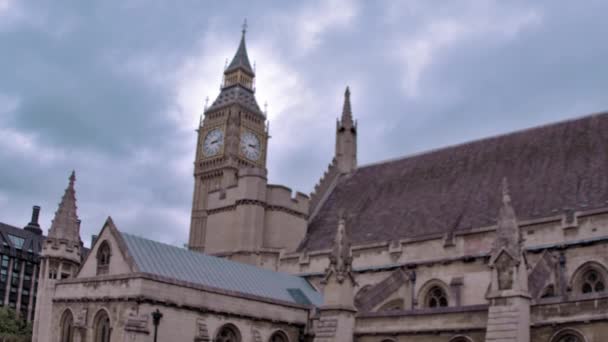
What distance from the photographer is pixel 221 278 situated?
3291 cm

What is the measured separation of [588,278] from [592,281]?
7.4 inches

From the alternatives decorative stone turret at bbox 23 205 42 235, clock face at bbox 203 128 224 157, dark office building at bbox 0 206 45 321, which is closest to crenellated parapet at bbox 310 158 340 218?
clock face at bbox 203 128 224 157

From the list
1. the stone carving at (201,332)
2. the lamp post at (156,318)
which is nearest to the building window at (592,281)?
the stone carving at (201,332)

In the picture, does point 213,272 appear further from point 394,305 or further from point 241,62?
point 241,62

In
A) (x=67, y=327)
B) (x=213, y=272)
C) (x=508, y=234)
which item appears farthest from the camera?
(x=213, y=272)

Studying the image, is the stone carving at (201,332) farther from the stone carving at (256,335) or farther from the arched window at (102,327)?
the arched window at (102,327)

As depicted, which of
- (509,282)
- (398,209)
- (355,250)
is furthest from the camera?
(398,209)


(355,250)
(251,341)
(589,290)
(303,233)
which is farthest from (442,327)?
(303,233)

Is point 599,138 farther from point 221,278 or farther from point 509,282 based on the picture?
point 221,278

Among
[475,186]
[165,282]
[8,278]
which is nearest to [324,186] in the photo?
[475,186]

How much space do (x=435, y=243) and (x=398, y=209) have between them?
594cm

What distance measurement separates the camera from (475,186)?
125 feet

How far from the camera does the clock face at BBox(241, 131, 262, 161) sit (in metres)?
84.8

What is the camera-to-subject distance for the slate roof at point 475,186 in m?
33.8
